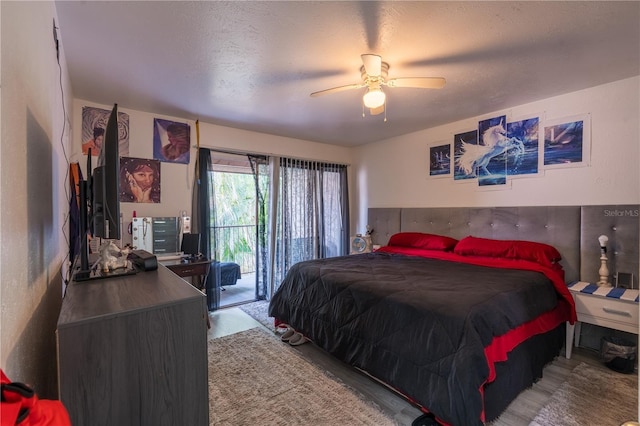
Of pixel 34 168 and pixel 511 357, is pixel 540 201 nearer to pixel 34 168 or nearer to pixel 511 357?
→ pixel 511 357

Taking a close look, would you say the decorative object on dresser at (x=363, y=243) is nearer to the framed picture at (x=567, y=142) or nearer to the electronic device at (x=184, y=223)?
the framed picture at (x=567, y=142)

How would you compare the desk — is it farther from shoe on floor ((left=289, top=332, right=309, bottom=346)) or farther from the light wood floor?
shoe on floor ((left=289, top=332, right=309, bottom=346))

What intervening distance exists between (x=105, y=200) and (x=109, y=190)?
0.06 m

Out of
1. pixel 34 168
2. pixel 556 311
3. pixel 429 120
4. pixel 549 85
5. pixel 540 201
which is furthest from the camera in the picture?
pixel 429 120

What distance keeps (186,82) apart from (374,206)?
3.27 meters

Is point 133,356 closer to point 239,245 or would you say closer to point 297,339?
point 297,339

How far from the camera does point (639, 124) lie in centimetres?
246

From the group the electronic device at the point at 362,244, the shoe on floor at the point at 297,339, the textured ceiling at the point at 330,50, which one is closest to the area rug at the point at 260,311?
the shoe on floor at the point at 297,339

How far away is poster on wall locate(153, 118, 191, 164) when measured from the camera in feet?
11.2

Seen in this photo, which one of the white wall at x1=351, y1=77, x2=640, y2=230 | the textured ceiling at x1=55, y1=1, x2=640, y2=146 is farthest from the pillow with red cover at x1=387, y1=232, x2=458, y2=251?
the textured ceiling at x1=55, y1=1, x2=640, y2=146

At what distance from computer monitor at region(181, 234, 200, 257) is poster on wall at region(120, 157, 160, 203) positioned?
0.57 metres

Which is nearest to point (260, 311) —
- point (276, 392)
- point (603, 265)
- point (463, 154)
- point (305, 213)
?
point (305, 213)

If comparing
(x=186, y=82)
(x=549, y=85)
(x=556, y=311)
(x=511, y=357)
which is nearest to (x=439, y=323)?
(x=511, y=357)

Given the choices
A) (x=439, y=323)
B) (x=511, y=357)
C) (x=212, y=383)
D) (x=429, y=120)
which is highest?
(x=429, y=120)
